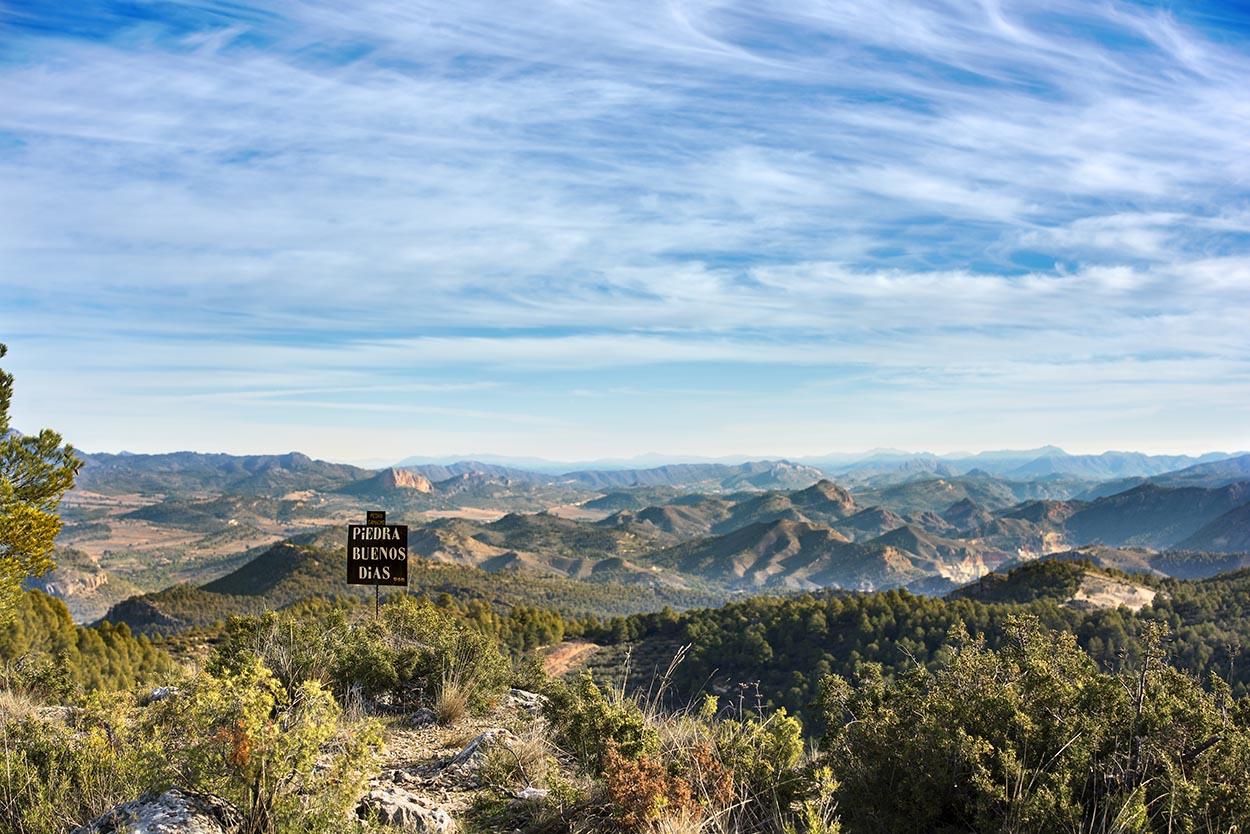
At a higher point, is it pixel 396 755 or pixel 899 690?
pixel 899 690

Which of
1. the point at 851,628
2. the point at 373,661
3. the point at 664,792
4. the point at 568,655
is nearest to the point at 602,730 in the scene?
the point at 664,792

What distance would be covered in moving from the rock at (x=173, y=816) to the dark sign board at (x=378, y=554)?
1061 centimetres

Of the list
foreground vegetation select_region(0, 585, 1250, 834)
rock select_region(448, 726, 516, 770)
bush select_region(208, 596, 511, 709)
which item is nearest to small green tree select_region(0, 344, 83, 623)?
bush select_region(208, 596, 511, 709)

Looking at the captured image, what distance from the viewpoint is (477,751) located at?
8.06 metres

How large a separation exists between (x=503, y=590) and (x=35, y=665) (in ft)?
465

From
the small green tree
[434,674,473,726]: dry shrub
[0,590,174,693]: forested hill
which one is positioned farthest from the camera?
[0,590,174,693]: forested hill

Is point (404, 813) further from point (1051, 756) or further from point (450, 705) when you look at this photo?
point (1051, 756)

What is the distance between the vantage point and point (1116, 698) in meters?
5.68

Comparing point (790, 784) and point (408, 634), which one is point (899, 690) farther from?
point (408, 634)

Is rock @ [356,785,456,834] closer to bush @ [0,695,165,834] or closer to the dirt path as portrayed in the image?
bush @ [0,695,165,834]

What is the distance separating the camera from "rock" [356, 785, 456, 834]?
19.3 feet

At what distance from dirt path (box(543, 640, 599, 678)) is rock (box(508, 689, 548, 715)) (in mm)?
47294

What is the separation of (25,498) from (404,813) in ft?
49.3

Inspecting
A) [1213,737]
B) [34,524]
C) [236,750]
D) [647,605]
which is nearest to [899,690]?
[1213,737]
